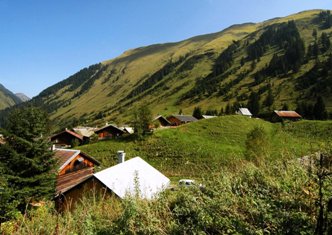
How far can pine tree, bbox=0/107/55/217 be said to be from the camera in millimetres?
25766

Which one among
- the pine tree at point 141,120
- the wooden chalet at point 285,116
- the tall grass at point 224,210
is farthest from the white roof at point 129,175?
the wooden chalet at point 285,116

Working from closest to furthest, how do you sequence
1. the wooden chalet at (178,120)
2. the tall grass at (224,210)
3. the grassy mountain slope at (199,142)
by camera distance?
the tall grass at (224,210) → the grassy mountain slope at (199,142) → the wooden chalet at (178,120)

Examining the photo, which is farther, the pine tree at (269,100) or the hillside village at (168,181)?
the pine tree at (269,100)

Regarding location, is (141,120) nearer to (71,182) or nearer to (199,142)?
(199,142)

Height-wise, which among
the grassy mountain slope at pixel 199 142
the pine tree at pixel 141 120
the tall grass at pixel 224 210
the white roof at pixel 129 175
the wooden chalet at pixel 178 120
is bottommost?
the wooden chalet at pixel 178 120

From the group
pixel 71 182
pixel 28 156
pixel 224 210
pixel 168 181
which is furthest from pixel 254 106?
pixel 224 210

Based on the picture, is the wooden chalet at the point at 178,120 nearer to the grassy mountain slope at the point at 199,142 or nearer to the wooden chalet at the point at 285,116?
the wooden chalet at the point at 285,116

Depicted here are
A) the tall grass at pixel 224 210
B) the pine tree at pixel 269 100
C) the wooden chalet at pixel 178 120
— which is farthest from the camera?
the pine tree at pixel 269 100

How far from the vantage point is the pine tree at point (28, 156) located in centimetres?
2577

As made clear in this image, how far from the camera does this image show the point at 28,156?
2684cm

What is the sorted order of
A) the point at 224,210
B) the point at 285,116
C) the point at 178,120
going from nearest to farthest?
the point at 224,210
the point at 285,116
the point at 178,120

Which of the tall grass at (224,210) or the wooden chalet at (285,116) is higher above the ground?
the tall grass at (224,210)

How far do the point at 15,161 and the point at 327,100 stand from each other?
119973mm

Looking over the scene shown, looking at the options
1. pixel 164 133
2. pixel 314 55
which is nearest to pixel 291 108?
pixel 314 55
